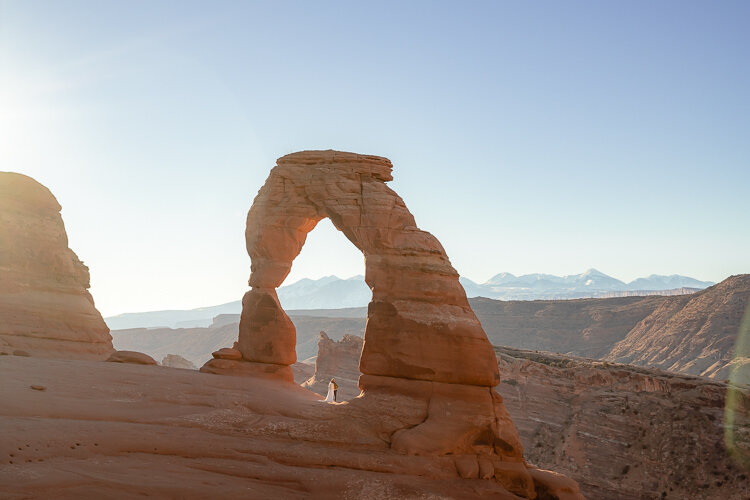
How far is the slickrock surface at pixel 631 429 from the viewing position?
96.3ft

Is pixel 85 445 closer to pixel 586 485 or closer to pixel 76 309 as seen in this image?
pixel 76 309

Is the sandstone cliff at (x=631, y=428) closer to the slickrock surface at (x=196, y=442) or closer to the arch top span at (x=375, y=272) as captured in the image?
the slickrock surface at (x=196, y=442)

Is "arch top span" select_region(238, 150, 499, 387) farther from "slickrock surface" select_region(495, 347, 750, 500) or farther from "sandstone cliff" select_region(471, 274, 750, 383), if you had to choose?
"sandstone cliff" select_region(471, 274, 750, 383)

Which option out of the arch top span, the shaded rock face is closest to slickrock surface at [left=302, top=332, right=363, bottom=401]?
the shaded rock face

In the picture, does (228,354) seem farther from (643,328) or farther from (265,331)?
(643,328)

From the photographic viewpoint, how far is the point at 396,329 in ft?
65.4

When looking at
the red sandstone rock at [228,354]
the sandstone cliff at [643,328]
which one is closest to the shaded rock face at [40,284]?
the red sandstone rock at [228,354]

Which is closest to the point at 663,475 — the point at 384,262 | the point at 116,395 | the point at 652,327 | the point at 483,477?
the point at 483,477

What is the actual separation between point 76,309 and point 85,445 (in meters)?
23.0

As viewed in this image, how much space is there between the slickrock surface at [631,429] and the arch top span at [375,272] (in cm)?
1642

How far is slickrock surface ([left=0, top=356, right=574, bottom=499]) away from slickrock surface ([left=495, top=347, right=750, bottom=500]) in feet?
49.6

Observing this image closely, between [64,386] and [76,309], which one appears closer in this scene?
[64,386]

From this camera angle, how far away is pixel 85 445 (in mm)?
14117

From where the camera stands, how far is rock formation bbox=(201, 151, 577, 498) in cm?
1827
